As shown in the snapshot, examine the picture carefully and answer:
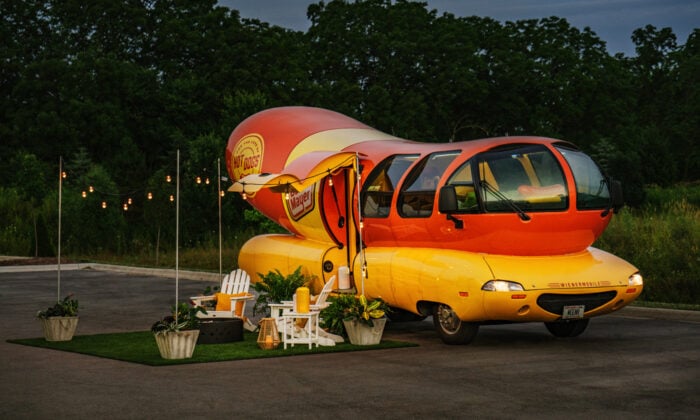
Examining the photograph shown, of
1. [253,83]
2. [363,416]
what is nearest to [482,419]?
[363,416]

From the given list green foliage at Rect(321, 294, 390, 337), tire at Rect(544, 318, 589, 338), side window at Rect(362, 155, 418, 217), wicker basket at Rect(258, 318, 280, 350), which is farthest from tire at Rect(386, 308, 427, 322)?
wicker basket at Rect(258, 318, 280, 350)

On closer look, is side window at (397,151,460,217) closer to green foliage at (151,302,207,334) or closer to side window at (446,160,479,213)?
side window at (446,160,479,213)

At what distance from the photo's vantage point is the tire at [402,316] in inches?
645

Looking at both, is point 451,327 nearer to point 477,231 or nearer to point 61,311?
point 477,231

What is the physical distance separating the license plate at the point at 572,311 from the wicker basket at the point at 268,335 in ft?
12.3

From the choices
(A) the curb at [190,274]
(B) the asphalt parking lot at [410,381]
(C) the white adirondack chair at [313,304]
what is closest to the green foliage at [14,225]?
(A) the curb at [190,274]

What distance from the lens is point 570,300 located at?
551 inches

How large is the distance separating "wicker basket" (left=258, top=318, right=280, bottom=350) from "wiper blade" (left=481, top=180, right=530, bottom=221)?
331cm

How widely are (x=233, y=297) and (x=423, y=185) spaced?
3534mm

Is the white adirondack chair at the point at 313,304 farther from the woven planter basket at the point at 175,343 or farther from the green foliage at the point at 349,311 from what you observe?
the woven planter basket at the point at 175,343

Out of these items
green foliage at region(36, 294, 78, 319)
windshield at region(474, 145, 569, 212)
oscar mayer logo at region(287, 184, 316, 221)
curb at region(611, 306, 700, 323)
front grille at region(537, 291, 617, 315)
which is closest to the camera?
front grille at region(537, 291, 617, 315)

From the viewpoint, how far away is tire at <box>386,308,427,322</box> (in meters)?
16.4

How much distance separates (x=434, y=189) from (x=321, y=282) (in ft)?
10.5

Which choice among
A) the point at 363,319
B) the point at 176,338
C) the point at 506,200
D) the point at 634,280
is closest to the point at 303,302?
the point at 363,319
